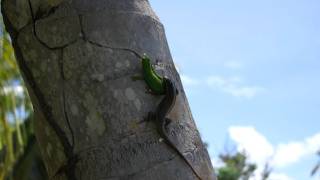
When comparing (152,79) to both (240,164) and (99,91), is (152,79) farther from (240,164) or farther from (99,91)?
(240,164)

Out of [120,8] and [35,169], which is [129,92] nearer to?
[120,8]

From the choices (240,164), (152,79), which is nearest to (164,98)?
(152,79)

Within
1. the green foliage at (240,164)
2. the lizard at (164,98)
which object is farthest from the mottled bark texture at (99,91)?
the green foliage at (240,164)

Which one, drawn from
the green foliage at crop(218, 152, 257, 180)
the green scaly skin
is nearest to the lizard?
the green scaly skin

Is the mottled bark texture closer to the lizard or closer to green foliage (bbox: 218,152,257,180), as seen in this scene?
the lizard

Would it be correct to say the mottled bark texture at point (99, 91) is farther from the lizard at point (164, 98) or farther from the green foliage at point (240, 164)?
the green foliage at point (240, 164)

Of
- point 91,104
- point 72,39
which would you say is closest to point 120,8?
point 72,39
